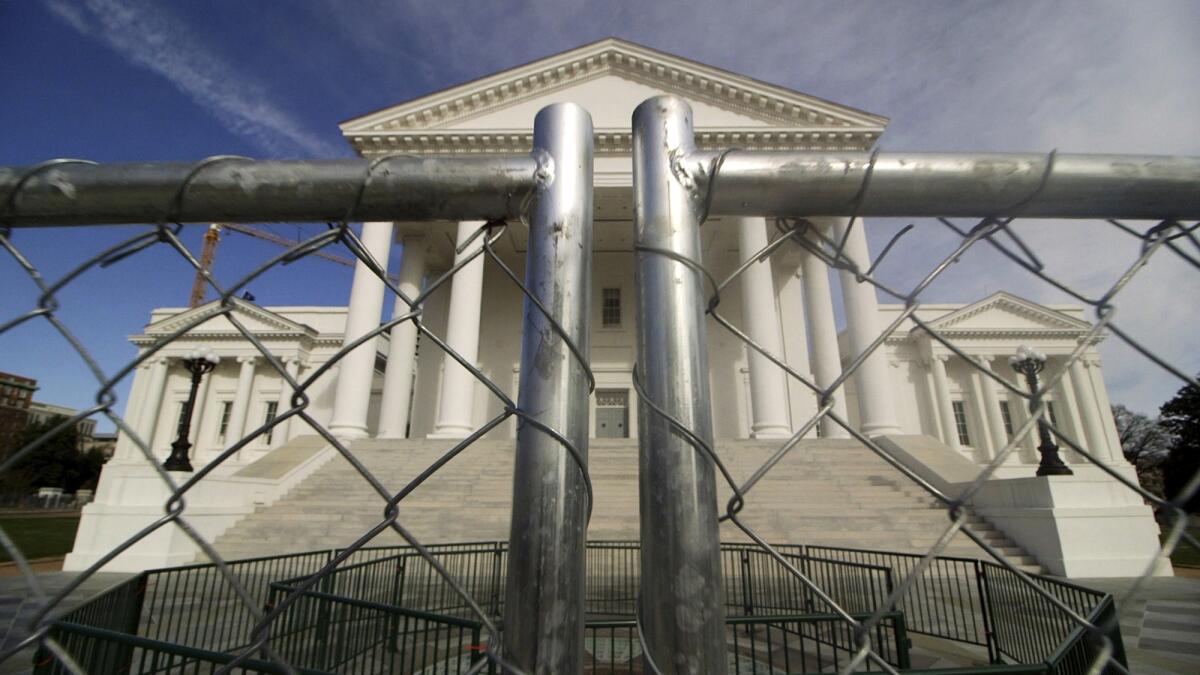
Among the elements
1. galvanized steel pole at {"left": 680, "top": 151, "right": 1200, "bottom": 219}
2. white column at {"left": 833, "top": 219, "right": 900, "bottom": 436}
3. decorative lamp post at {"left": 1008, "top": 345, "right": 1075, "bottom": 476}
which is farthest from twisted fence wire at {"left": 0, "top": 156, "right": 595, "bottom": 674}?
white column at {"left": 833, "top": 219, "right": 900, "bottom": 436}

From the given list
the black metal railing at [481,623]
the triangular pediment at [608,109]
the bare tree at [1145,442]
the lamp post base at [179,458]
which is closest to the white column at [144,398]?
the triangular pediment at [608,109]

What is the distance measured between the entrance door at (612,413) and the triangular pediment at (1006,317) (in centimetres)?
2483

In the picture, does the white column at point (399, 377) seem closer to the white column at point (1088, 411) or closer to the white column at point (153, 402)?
the white column at point (153, 402)

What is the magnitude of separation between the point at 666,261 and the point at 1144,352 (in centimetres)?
107

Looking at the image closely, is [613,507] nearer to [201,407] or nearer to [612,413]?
[612,413]

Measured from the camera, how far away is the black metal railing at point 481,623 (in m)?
2.37

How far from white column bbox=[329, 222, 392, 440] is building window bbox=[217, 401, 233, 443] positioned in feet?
86.3

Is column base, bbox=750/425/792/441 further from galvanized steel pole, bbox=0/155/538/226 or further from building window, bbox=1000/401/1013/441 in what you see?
building window, bbox=1000/401/1013/441

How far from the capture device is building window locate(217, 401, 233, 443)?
40.3m

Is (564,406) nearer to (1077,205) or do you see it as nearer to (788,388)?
(1077,205)

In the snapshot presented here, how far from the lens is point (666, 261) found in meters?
1.09

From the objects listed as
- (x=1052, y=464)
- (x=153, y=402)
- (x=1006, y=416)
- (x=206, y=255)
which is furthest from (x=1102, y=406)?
(x=206, y=255)

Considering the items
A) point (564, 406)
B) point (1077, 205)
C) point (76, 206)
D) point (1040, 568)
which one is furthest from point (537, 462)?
point (1040, 568)

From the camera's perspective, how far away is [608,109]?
23.4 metres
